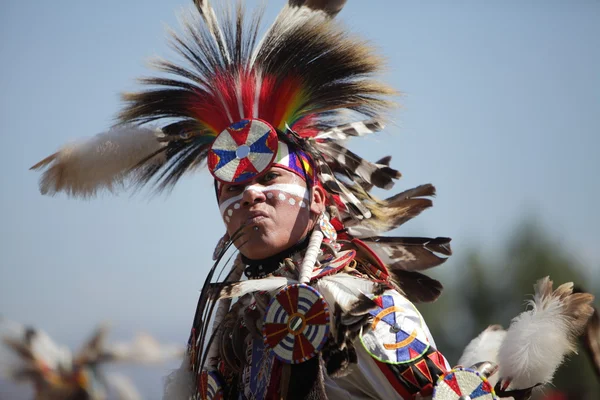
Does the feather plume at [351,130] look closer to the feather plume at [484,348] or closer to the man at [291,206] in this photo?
the man at [291,206]

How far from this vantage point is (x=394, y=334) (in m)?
3.01

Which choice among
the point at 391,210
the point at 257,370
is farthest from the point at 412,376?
the point at 391,210

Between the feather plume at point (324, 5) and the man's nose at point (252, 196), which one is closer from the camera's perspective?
the man's nose at point (252, 196)

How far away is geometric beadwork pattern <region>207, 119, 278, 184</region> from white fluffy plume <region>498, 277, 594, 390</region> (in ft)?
4.70

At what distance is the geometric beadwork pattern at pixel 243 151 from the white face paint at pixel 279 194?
0.25 feet

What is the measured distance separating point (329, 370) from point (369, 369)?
20cm

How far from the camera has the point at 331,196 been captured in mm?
3672

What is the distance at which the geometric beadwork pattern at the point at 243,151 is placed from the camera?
134 inches

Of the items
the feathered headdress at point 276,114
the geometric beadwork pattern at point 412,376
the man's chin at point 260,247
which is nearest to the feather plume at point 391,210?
the feathered headdress at point 276,114

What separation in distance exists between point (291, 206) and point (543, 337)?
132 centimetres

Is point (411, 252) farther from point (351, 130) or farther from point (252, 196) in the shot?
point (252, 196)

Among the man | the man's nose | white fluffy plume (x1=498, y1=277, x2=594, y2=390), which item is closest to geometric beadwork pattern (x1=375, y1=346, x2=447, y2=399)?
the man

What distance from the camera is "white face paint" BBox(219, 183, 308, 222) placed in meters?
3.39

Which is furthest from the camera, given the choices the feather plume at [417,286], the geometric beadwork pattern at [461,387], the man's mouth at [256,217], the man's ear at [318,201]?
the feather plume at [417,286]
